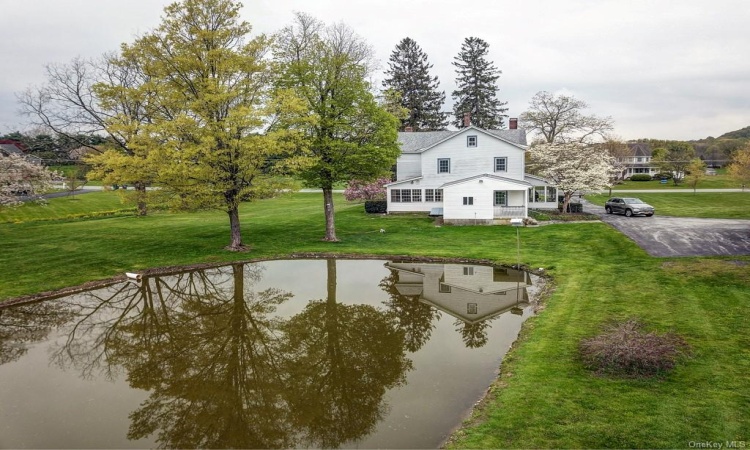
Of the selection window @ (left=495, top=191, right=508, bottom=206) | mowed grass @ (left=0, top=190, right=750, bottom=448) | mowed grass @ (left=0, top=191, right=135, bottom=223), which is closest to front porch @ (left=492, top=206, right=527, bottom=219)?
mowed grass @ (left=0, top=190, right=750, bottom=448)

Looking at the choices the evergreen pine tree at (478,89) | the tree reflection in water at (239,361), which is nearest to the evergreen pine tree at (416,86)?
the evergreen pine tree at (478,89)

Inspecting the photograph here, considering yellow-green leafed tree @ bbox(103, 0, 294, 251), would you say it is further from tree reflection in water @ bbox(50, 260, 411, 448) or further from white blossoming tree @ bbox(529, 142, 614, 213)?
white blossoming tree @ bbox(529, 142, 614, 213)

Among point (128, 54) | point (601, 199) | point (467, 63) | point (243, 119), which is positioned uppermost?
point (467, 63)

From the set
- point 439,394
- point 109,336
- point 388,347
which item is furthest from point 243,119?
point 439,394

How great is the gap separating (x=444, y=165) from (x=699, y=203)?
86.0ft

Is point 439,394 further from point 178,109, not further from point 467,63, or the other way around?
point 467,63

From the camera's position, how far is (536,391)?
10.2 metres

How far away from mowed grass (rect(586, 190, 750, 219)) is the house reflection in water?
2337 cm

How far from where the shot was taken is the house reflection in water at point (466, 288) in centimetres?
1697

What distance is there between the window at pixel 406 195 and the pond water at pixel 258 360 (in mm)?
20859

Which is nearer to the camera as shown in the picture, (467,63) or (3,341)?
(3,341)

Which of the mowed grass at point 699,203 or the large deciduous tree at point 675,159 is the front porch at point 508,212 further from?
the large deciduous tree at point 675,159

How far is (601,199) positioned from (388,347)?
47485mm

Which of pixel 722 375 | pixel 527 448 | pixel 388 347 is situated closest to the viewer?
pixel 527 448
